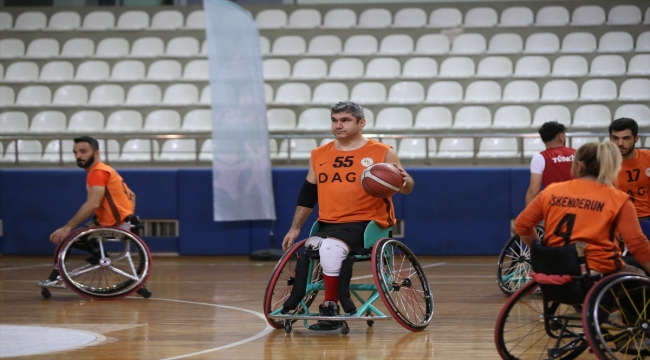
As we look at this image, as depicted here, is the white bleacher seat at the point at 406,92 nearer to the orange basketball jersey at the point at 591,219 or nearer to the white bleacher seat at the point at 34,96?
the white bleacher seat at the point at 34,96

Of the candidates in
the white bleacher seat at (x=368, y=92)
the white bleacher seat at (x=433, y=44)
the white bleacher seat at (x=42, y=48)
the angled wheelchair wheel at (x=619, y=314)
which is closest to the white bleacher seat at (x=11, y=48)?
the white bleacher seat at (x=42, y=48)

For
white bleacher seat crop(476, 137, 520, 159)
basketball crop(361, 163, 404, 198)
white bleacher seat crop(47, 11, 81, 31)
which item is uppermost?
white bleacher seat crop(47, 11, 81, 31)

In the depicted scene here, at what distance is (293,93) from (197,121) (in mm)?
1340

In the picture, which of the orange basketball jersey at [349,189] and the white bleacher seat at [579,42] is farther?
the white bleacher seat at [579,42]

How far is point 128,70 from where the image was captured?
13602mm

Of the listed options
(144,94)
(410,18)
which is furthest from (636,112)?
(144,94)

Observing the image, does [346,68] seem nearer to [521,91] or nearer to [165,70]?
[521,91]

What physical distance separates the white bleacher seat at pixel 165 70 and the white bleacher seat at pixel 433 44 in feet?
11.1

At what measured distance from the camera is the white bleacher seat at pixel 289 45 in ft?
44.9

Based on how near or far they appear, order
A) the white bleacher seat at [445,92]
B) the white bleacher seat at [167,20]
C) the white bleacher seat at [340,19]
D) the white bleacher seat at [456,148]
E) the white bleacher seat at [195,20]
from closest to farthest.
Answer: the white bleacher seat at [456,148] < the white bleacher seat at [445,92] < the white bleacher seat at [340,19] < the white bleacher seat at [195,20] < the white bleacher seat at [167,20]

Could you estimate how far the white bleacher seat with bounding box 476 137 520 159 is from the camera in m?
10.9

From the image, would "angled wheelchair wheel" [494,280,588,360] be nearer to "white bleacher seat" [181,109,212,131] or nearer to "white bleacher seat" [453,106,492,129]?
"white bleacher seat" [453,106,492,129]

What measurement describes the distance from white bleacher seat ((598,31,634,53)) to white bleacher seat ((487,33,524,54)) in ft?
3.62

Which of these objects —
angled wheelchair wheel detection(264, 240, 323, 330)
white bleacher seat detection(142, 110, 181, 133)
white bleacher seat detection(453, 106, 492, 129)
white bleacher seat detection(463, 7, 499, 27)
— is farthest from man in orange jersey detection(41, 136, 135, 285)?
white bleacher seat detection(463, 7, 499, 27)
